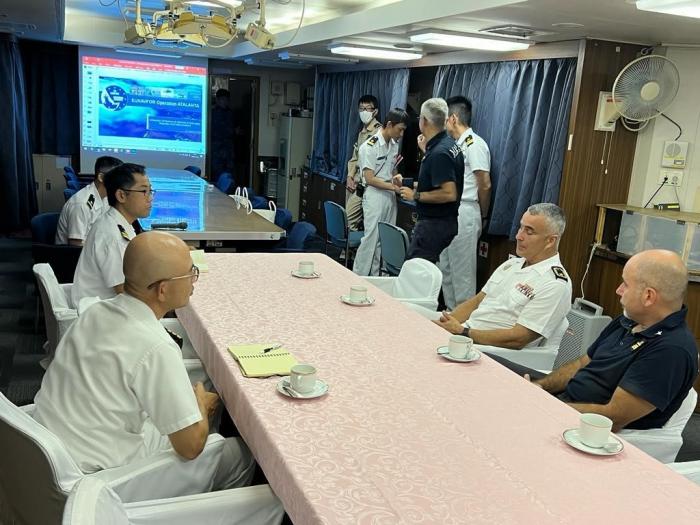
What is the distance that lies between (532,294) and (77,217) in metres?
2.86

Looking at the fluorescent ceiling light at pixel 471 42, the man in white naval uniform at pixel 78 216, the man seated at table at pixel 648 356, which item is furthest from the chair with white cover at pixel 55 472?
the fluorescent ceiling light at pixel 471 42

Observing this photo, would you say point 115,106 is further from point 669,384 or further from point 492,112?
point 669,384

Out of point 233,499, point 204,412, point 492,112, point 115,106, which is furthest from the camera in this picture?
point 115,106

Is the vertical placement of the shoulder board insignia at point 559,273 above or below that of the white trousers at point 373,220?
above

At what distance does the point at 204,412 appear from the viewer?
76.5 inches

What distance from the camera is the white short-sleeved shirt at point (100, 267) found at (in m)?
3.03

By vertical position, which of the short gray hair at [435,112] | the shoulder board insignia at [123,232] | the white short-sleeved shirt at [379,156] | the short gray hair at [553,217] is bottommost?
the shoulder board insignia at [123,232]

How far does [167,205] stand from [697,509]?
470 cm

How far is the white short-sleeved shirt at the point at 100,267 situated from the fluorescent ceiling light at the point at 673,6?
2.63 metres

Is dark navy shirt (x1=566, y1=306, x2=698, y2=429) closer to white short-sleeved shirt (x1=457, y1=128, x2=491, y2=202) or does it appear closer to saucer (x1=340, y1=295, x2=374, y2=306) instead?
saucer (x1=340, y1=295, x2=374, y2=306)

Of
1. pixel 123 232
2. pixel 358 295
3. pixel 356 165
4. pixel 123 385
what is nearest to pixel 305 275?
pixel 358 295

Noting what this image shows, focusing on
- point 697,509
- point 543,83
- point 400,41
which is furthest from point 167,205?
point 697,509

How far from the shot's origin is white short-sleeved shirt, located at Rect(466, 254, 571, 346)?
9.34 ft

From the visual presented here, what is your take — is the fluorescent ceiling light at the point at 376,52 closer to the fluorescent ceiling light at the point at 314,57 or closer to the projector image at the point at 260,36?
the fluorescent ceiling light at the point at 314,57
